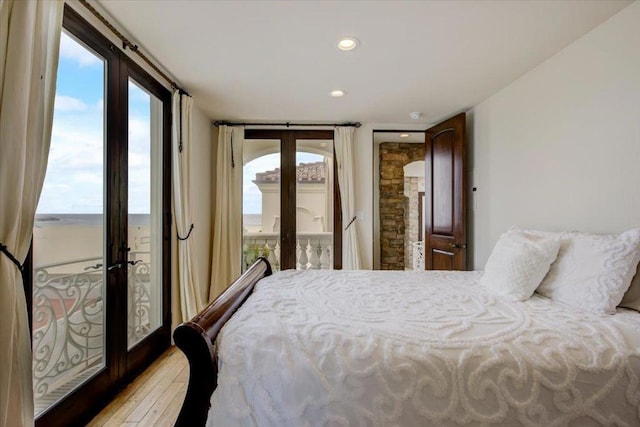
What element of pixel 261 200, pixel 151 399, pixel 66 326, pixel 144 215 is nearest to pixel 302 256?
pixel 261 200

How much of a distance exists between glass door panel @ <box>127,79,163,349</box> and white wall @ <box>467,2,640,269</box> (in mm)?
3138

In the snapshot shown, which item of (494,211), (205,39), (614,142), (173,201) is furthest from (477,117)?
(173,201)

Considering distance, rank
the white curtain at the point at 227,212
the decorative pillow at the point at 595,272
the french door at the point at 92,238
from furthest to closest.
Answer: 1. the white curtain at the point at 227,212
2. the french door at the point at 92,238
3. the decorative pillow at the point at 595,272

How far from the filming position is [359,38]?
192cm

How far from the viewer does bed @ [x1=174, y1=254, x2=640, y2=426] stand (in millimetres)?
956

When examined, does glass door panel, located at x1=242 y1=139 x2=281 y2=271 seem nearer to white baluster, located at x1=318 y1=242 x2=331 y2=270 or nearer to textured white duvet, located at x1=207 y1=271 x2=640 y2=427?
white baluster, located at x1=318 y1=242 x2=331 y2=270

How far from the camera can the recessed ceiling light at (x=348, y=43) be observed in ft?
6.33

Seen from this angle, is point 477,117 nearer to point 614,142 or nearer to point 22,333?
point 614,142

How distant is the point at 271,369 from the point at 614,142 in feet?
7.48

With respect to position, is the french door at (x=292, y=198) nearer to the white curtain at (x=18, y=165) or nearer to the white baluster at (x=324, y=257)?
the white baluster at (x=324, y=257)

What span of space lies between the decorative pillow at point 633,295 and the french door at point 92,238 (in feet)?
9.35

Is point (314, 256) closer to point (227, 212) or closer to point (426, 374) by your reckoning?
point (227, 212)

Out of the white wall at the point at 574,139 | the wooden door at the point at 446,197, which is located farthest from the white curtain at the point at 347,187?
the white wall at the point at 574,139

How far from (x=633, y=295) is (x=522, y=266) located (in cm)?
45
